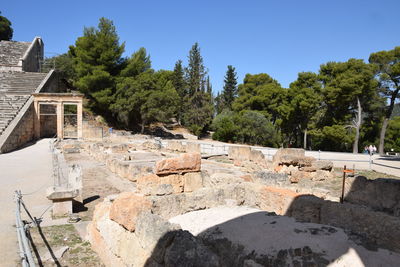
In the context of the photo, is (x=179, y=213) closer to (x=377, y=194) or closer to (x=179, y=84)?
(x=377, y=194)

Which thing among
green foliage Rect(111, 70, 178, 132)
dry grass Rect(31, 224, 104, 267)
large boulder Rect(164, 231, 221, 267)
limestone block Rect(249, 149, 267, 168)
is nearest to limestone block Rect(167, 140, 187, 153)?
limestone block Rect(249, 149, 267, 168)

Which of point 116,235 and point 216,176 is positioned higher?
point 216,176

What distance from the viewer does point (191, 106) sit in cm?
4900

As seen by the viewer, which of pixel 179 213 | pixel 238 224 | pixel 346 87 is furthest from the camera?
pixel 346 87

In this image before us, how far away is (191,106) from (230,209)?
4377cm

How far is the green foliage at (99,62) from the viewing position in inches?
1334

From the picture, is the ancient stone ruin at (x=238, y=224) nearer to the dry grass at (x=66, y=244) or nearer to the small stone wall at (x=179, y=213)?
the small stone wall at (x=179, y=213)

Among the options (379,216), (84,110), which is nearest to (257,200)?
(379,216)

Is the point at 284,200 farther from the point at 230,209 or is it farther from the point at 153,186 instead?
the point at 153,186

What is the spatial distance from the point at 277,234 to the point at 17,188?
333 inches

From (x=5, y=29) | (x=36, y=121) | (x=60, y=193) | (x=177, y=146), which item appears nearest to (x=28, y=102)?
(x=36, y=121)

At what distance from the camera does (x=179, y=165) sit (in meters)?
7.26

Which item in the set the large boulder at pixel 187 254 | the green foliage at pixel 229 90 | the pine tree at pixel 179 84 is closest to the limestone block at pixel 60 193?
the large boulder at pixel 187 254

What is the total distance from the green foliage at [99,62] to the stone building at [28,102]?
319cm
